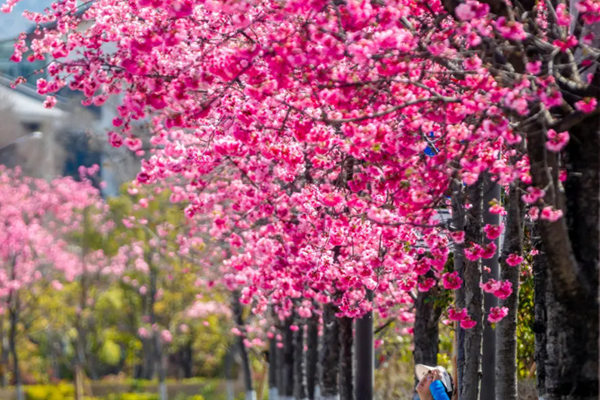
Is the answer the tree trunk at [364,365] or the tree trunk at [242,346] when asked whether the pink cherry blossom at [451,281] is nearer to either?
the tree trunk at [364,365]

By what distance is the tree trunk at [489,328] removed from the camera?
1114cm

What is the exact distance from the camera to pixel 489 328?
1166 centimetres

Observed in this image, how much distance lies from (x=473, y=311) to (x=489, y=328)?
62 centimetres

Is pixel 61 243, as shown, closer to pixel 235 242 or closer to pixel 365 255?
pixel 235 242

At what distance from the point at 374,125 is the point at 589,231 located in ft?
6.33


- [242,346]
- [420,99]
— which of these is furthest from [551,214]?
[242,346]

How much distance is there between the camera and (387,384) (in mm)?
Answer: 25734


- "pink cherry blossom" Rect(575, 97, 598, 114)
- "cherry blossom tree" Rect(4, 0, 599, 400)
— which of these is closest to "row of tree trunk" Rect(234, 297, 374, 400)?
"cherry blossom tree" Rect(4, 0, 599, 400)

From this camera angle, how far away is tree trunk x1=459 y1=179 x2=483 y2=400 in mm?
11148

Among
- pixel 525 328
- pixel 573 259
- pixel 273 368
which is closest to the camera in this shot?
pixel 573 259

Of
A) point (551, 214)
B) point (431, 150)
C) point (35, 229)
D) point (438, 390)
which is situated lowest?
point (438, 390)

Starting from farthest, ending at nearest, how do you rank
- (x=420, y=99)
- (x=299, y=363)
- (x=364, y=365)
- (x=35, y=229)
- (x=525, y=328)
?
(x=35, y=229), (x=299, y=363), (x=525, y=328), (x=364, y=365), (x=420, y=99)

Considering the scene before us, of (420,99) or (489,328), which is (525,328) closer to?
(489,328)

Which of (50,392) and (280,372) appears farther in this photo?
(50,392)
